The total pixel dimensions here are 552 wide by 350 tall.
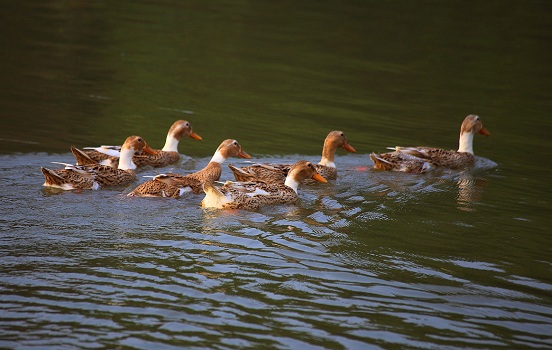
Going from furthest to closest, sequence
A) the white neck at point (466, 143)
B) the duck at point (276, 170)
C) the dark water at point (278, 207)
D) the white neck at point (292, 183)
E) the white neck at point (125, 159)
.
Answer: the white neck at point (466, 143)
the white neck at point (125, 159)
the duck at point (276, 170)
the white neck at point (292, 183)
the dark water at point (278, 207)

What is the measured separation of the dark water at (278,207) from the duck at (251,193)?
0.64ft

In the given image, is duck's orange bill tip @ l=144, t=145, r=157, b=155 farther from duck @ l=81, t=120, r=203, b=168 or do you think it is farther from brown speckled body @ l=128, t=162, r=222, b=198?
brown speckled body @ l=128, t=162, r=222, b=198

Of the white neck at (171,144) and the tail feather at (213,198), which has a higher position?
the white neck at (171,144)

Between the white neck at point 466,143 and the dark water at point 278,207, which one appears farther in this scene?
the white neck at point 466,143

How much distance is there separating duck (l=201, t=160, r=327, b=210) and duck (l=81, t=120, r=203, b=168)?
99.7 inches

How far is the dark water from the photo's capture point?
7242 mm

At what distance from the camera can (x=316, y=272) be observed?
27.6ft

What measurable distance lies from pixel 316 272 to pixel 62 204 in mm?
3614

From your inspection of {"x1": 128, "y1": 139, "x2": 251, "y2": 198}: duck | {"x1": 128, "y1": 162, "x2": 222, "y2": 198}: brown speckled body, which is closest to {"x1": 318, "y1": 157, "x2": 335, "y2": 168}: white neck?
{"x1": 128, "y1": 139, "x2": 251, "y2": 198}: duck

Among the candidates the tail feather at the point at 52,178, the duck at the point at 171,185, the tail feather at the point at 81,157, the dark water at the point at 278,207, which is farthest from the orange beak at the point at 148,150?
the tail feather at the point at 52,178

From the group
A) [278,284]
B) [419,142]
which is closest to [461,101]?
[419,142]

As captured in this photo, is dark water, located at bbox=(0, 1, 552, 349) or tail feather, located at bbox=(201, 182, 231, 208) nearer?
dark water, located at bbox=(0, 1, 552, 349)

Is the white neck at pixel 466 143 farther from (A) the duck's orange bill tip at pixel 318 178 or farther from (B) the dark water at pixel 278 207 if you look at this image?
(A) the duck's orange bill tip at pixel 318 178

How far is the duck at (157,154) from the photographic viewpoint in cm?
1298
